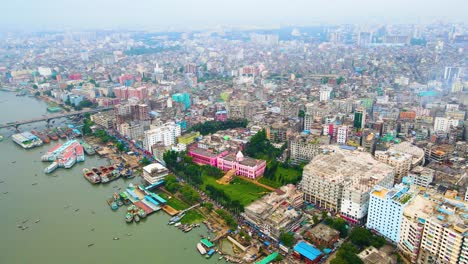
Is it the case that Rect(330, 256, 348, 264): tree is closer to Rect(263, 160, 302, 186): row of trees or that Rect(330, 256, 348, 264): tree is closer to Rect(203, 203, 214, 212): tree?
Rect(203, 203, 214, 212): tree

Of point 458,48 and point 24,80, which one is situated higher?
point 458,48

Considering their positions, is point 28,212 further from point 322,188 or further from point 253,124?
point 253,124

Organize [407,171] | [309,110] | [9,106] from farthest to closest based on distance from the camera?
[9,106]
[309,110]
[407,171]

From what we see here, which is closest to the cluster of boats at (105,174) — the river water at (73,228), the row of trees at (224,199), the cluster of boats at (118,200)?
the river water at (73,228)

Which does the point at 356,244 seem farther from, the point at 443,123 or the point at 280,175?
the point at 443,123

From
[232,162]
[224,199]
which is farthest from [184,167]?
[224,199]

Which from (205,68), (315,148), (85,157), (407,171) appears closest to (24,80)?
(205,68)
